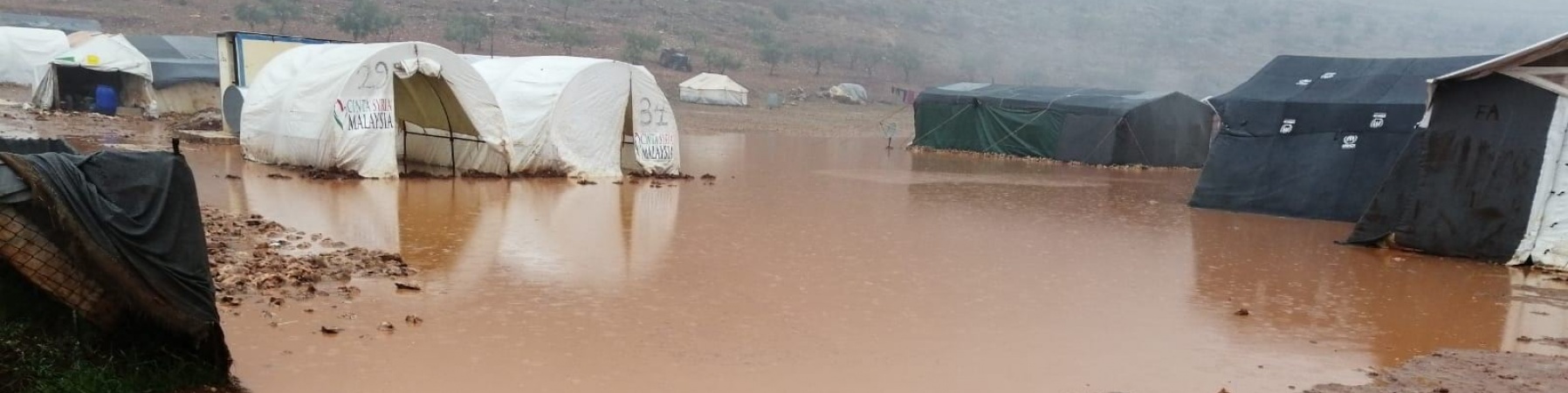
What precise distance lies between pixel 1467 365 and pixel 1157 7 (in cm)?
9622

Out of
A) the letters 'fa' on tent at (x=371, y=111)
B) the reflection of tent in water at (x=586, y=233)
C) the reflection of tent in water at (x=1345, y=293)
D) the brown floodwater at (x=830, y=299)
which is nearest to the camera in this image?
the brown floodwater at (x=830, y=299)

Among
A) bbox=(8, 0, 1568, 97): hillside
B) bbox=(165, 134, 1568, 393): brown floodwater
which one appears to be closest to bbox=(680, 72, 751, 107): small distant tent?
bbox=(8, 0, 1568, 97): hillside

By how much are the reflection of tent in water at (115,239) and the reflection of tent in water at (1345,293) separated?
6581 mm

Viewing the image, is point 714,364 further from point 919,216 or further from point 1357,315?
point 919,216

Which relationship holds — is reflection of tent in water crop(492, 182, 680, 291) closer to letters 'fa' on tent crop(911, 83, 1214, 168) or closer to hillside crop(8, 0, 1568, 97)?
letters 'fa' on tent crop(911, 83, 1214, 168)

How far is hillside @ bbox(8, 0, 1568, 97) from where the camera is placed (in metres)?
55.3

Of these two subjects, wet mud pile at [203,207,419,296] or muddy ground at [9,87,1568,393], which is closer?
muddy ground at [9,87,1568,393]

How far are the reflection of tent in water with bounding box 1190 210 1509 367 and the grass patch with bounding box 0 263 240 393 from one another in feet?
22.1

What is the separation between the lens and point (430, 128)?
17.7 m

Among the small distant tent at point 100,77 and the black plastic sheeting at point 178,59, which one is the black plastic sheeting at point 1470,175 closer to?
the black plastic sheeting at point 178,59

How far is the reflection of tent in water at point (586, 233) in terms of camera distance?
9227 mm

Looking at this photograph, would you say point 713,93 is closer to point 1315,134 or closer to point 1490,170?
point 1315,134

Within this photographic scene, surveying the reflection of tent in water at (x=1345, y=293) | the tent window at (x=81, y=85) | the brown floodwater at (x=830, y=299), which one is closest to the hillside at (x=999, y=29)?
the tent window at (x=81, y=85)

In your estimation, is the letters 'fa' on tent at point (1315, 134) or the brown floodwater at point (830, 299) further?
the letters 'fa' on tent at point (1315, 134)
